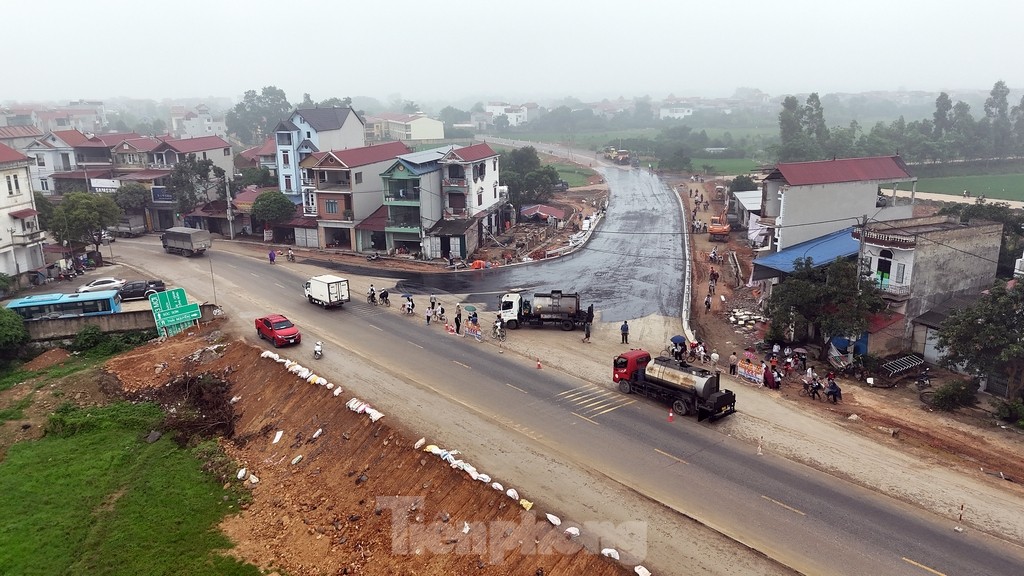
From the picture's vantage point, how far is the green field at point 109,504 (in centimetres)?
2148

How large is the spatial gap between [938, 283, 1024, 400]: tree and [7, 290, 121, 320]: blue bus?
4349 centimetres

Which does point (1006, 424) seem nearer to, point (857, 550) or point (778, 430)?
point (778, 430)

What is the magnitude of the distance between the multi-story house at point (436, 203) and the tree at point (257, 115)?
12196cm

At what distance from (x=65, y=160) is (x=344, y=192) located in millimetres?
44298

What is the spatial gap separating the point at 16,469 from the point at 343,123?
188ft

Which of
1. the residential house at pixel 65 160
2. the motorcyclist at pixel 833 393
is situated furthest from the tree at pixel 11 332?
the residential house at pixel 65 160

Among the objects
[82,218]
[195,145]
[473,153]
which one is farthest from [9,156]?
[473,153]

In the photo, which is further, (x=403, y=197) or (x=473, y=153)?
(x=473, y=153)

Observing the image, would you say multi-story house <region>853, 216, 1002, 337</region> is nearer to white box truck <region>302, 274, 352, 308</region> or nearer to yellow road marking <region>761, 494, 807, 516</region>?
yellow road marking <region>761, 494, 807, 516</region>

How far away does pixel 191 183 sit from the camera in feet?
223

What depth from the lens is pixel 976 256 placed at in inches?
1451

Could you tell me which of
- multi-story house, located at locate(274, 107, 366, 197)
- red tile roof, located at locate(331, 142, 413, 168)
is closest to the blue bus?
red tile roof, located at locate(331, 142, 413, 168)

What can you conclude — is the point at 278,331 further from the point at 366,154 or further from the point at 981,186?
the point at 981,186

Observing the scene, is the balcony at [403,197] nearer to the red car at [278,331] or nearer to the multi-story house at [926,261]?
the red car at [278,331]
